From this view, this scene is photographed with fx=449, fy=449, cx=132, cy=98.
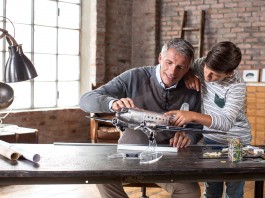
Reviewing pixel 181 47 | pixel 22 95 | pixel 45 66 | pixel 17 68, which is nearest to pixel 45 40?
pixel 45 66

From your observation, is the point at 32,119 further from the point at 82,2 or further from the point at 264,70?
the point at 264,70

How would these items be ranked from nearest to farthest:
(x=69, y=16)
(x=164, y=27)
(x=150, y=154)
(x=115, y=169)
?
(x=115, y=169) → (x=150, y=154) → (x=69, y=16) → (x=164, y=27)

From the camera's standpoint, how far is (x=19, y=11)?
6.22m

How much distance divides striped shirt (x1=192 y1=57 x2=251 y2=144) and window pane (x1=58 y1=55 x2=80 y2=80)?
4.05 m

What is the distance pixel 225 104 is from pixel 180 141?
37 cm

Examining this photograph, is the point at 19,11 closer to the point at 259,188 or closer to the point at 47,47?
the point at 47,47

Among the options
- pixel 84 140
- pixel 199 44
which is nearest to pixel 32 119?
pixel 84 140

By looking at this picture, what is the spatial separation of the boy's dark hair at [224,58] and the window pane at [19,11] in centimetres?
411

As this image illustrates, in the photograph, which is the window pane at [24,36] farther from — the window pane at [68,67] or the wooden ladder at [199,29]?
the wooden ladder at [199,29]

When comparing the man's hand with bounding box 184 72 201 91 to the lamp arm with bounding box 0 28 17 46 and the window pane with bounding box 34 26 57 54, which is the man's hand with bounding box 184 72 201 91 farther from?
the window pane with bounding box 34 26 57 54

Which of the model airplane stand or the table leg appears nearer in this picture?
the model airplane stand

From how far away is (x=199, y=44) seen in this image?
726 centimetres

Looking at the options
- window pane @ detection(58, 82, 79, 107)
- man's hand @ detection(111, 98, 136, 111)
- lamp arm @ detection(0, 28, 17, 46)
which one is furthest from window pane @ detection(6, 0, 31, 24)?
man's hand @ detection(111, 98, 136, 111)

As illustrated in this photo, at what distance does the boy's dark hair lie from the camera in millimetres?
2645
